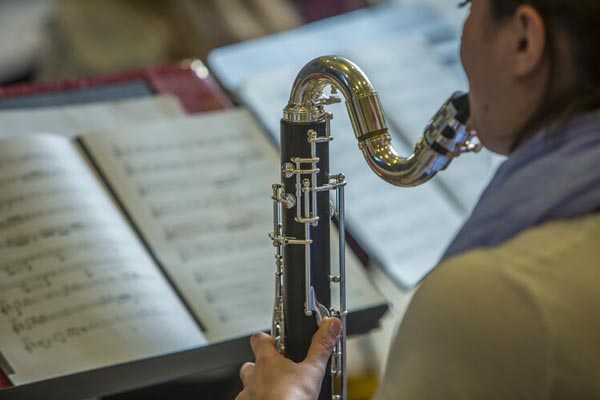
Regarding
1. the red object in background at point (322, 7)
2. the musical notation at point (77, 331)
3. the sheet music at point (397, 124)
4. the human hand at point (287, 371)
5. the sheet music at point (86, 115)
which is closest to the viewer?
the human hand at point (287, 371)

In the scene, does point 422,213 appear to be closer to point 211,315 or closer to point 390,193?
point 390,193

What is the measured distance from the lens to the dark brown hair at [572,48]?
77 centimetres

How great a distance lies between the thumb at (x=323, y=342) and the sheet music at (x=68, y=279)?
26cm

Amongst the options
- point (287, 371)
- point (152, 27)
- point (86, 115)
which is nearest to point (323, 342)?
point (287, 371)

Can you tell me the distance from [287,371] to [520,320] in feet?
1.09

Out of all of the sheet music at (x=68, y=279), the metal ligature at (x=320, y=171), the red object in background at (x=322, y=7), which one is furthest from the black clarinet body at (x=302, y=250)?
the red object in background at (x=322, y=7)

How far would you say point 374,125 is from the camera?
1.04 metres

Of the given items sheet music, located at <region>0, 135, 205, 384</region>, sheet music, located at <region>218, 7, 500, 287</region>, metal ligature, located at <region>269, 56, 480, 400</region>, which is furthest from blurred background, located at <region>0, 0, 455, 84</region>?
metal ligature, located at <region>269, 56, 480, 400</region>

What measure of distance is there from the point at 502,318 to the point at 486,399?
0.07m

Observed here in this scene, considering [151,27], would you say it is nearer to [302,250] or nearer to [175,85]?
[175,85]

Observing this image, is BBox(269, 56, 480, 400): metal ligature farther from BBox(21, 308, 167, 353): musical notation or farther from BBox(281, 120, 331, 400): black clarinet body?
BBox(21, 308, 167, 353): musical notation

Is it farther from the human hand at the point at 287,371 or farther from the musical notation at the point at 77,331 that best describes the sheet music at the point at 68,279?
the human hand at the point at 287,371

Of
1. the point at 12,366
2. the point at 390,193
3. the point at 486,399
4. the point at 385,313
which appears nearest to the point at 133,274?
the point at 12,366

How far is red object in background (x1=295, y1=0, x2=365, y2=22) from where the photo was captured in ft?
9.61
